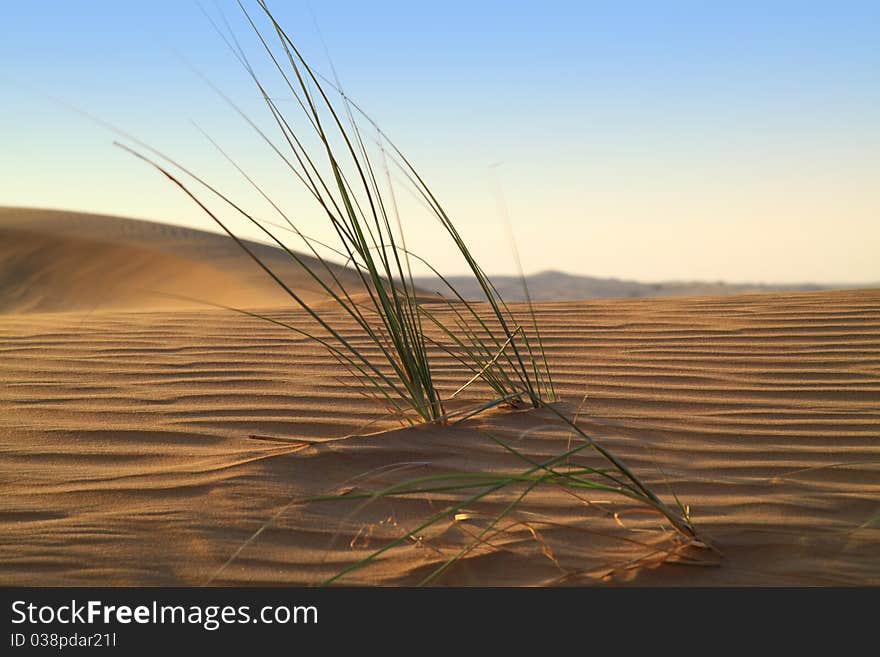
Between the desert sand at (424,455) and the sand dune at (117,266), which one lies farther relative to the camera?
the sand dune at (117,266)

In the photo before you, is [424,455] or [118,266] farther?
[118,266]

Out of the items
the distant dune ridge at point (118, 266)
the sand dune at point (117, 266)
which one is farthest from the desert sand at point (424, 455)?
the sand dune at point (117, 266)

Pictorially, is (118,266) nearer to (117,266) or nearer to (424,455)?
(117,266)

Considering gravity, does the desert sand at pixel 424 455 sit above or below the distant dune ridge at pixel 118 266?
below

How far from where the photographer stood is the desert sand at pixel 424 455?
168 centimetres

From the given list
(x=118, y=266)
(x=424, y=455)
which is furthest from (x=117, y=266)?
(x=424, y=455)

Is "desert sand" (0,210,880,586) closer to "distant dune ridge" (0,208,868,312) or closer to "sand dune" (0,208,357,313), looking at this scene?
"distant dune ridge" (0,208,868,312)

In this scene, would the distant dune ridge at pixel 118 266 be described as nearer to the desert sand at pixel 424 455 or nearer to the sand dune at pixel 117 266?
the sand dune at pixel 117 266

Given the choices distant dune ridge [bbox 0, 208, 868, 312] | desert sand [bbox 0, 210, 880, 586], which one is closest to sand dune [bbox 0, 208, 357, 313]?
distant dune ridge [bbox 0, 208, 868, 312]

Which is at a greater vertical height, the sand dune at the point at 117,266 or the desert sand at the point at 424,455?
the sand dune at the point at 117,266

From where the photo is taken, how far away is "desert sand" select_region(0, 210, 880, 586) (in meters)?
1.68

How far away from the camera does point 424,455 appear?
2145 mm

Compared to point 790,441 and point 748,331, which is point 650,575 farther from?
point 748,331
